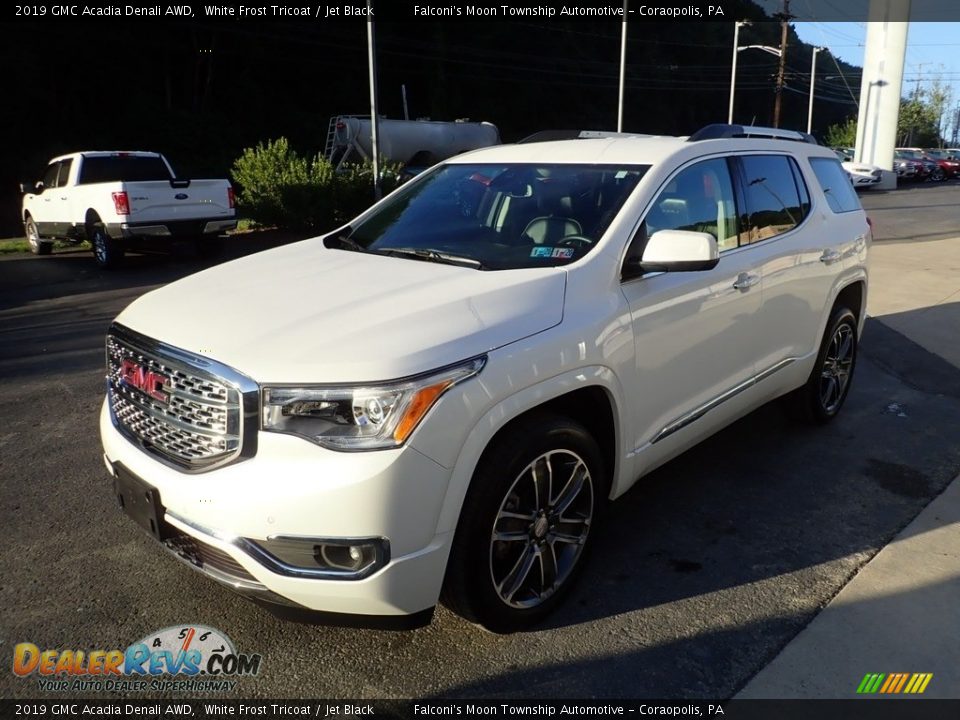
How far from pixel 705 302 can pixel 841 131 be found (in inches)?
2644

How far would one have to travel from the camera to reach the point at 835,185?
5.28 meters

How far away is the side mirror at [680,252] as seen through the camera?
3068mm

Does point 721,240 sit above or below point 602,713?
above

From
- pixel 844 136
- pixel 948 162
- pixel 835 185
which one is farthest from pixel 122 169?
pixel 844 136

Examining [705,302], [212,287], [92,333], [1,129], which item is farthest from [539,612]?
[1,129]

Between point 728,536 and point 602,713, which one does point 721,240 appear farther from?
point 602,713

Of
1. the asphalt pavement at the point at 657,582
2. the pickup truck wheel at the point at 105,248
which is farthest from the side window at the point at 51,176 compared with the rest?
the asphalt pavement at the point at 657,582

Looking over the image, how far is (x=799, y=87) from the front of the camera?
102m

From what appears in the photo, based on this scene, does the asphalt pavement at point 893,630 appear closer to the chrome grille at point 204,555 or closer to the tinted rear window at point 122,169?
the chrome grille at point 204,555

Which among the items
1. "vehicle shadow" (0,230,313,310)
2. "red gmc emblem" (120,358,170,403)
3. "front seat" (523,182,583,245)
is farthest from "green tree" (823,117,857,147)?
"red gmc emblem" (120,358,170,403)

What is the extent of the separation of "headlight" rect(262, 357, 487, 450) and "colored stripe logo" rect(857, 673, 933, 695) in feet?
5.90

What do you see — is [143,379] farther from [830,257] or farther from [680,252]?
[830,257]

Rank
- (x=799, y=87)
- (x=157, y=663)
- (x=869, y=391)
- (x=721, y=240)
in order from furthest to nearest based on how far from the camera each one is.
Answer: (x=799, y=87)
(x=869, y=391)
(x=721, y=240)
(x=157, y=663)

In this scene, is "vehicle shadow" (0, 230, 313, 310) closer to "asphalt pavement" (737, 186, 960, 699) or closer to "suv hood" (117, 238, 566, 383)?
"suv hood" (117, 238, 566, 383)
